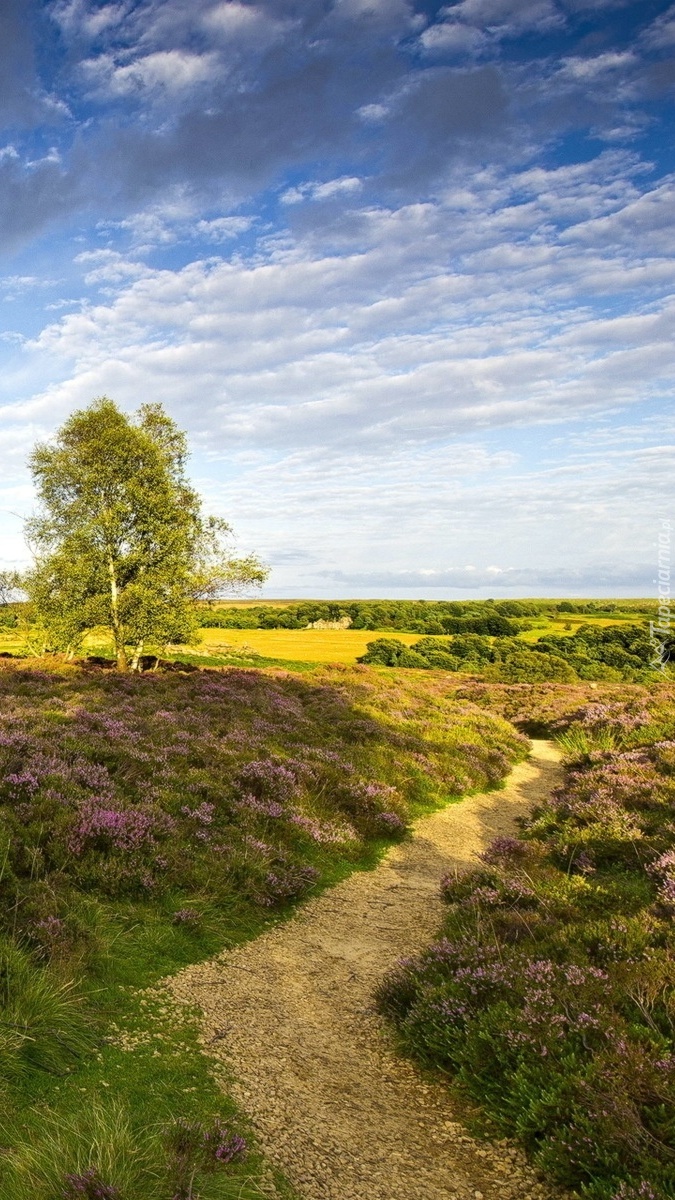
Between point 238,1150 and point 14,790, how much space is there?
257 inches

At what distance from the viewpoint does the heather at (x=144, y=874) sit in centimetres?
418

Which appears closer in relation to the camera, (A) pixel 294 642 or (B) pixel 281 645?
(B) pixel 281 645

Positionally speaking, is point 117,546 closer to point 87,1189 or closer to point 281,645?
point 281,645

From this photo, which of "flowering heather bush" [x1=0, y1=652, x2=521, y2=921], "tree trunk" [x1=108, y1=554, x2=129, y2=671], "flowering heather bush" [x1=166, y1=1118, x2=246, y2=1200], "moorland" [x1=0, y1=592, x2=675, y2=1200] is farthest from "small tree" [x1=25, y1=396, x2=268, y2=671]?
"flowering heather bush" [x1=166, y1=1118, x2=246, y2=1200]

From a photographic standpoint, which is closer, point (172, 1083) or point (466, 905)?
point (172, 1083)

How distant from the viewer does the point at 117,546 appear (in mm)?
33844

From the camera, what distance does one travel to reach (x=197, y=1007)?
6316mm

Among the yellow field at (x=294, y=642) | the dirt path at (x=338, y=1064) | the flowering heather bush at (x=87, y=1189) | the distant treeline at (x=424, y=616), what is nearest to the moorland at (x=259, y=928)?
the flowering heather bush at (x=87, y=1189)

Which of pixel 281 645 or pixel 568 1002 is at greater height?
pixel 568 1002

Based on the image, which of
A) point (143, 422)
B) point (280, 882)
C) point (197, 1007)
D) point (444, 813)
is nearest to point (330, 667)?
point (143, 422)

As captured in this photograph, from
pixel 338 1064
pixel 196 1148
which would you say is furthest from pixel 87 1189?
pixel 338 1064

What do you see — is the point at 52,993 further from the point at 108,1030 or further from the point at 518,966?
the point at 518,966

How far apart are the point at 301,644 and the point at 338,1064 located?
5673cm

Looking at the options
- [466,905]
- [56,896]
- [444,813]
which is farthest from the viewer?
[444,813]
